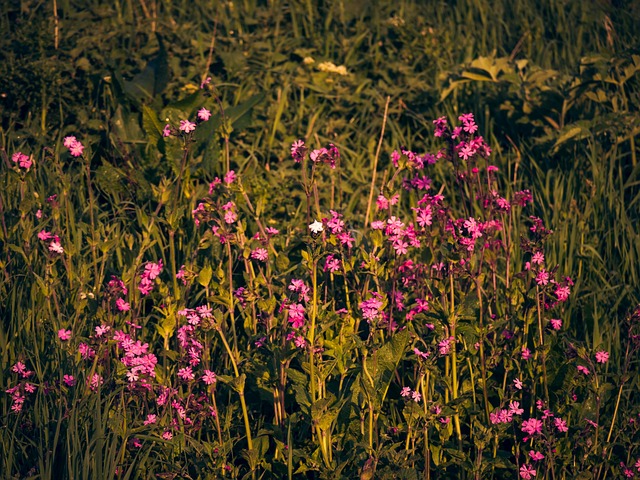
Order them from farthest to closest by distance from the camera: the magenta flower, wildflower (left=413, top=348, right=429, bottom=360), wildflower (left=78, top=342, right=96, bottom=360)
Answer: the magenta flower → wildflower (left=78, top=342, right=96, bottom=360) → wildflower (left=413, top=348, right=429, bottom=360)

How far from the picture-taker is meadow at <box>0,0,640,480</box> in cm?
243

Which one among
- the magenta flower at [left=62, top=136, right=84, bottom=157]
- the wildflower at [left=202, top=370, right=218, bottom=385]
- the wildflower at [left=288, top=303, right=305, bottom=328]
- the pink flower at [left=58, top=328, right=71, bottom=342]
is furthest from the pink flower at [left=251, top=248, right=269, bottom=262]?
the magenta flower at [left=62, top=136, right=84, bottom=157]

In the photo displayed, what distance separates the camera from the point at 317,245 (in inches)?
92.4

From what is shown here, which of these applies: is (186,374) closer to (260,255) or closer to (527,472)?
(260,255)

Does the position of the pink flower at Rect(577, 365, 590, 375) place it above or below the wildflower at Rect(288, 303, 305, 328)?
below

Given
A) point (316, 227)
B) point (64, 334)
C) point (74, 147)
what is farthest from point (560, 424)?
point (74, 147)

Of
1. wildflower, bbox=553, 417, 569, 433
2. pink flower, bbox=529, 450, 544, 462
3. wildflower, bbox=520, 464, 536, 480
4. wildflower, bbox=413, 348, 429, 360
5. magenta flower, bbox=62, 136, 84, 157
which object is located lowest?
wildflower, bbox=520, 464, 536, 480

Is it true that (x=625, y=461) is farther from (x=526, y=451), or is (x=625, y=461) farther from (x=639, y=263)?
(x=639, y=263)

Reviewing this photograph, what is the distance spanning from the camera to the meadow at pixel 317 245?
2.43 m

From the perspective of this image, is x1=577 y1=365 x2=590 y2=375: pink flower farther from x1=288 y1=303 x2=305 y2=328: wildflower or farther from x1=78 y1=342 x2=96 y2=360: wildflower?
x1=78 y1=342 x2=96 y2=360: wildflower

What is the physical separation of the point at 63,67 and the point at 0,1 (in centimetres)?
96

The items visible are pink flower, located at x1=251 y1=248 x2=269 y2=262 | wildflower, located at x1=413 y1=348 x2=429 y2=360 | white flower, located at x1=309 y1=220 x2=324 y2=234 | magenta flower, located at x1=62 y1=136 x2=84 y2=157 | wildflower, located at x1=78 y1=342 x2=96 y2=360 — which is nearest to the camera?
white flower, located at x1=309 y1=220 x2=324 y2=234

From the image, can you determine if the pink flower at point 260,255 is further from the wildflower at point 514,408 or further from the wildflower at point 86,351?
the wildflower at point 514,408

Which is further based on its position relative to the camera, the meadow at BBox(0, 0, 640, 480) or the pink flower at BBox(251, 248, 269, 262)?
the pink flower at BBox(251, 248, 269, 262)
